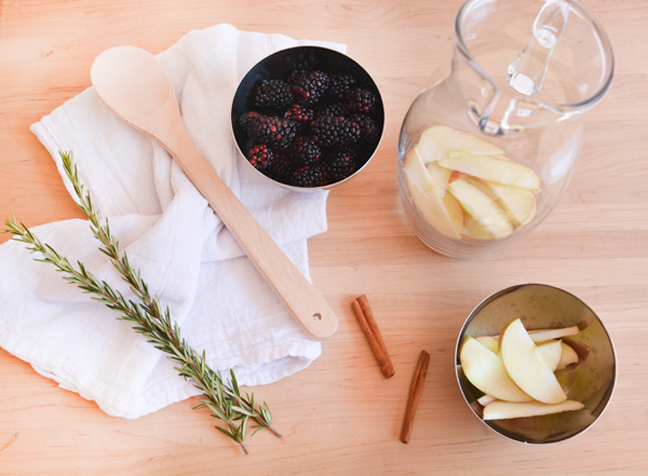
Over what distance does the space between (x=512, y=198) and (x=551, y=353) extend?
0.24 meters

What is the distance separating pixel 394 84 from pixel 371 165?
155 mm

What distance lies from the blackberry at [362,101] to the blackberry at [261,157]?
138mm

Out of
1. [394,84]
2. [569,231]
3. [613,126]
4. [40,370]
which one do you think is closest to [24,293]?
[40,370]

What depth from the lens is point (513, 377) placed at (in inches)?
23.9

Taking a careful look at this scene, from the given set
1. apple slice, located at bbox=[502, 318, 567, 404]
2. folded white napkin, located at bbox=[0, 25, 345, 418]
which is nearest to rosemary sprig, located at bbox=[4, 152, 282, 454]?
folded white napkin, located at bbox=[0, 25, 345, 418]

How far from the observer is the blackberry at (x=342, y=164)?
659 mm

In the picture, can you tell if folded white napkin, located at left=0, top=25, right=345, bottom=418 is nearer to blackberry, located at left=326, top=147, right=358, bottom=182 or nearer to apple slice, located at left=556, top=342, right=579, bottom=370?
blackberry, located at left=326, top=147, right=358, bottom=182

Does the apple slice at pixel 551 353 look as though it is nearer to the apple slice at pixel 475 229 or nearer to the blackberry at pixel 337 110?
the apple slice at pixel 475 229

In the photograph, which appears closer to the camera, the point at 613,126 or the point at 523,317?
the point at 523,317

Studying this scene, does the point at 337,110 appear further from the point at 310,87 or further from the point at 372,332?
the point at 372,332

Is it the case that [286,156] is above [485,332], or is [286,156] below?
above

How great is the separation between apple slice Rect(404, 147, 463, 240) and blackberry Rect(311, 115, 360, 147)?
0.09m

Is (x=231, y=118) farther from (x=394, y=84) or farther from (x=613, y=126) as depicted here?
(x=613, y=126)

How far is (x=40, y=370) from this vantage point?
66cm
